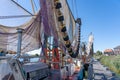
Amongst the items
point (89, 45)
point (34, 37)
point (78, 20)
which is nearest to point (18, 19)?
point (34, 37)

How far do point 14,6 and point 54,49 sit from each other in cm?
134

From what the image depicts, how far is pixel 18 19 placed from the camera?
4.35 meters

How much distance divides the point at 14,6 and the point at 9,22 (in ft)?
1.56

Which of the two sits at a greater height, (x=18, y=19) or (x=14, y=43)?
(x=18, y=19)

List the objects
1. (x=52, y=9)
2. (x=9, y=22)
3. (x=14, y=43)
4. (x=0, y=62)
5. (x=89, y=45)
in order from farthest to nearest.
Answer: (x=89, y=45), (x=9, y=22), (x=14, y=43), (x=52, y=9), (x=0, y=62)

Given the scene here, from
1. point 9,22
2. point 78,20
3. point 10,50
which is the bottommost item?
point 10,50

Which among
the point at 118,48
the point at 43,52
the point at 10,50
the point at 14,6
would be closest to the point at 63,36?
the point at 43,52

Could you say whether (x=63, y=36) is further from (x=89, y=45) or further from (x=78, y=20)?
(x=89, y=45)

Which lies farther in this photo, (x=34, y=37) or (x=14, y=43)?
(x=34, y=37)

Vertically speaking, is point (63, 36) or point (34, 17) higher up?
point (34, 17)

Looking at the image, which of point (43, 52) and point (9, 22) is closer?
point (43, 52)

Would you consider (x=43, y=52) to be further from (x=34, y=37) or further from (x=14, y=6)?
(x=14, y=6)

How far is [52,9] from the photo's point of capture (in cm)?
325

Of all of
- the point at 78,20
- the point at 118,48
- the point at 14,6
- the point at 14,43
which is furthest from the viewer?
the point at 118,48
